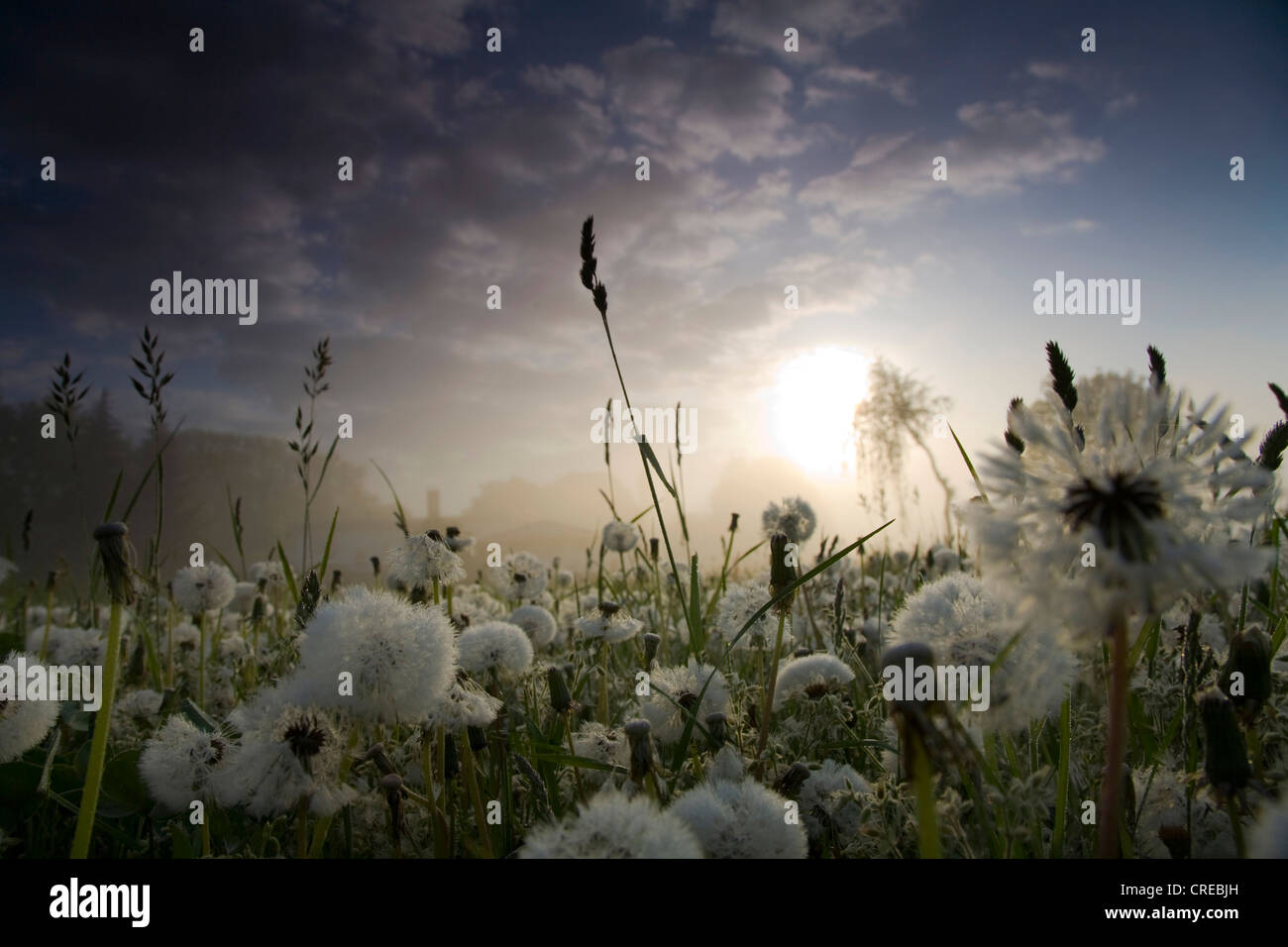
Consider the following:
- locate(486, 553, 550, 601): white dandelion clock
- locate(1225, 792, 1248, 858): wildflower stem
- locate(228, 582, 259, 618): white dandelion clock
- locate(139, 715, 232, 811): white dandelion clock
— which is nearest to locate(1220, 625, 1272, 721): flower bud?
locate(1225, 792, 1248, 858): wildflower stem

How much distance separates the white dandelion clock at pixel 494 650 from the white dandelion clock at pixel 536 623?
2.45 ft

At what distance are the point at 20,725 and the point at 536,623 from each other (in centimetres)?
200

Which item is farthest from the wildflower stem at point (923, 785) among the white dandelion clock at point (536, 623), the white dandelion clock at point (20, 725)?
the white dandelion clock at point (536, 623)

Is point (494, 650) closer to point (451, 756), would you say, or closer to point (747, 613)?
Answer: point (451, 756)

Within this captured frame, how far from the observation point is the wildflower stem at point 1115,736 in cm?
100

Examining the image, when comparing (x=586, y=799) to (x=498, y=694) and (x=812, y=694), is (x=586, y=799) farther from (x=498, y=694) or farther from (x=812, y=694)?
(x=812, y=694)

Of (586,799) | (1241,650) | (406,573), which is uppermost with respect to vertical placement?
(406,573)

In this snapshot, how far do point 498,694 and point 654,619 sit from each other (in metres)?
2.50

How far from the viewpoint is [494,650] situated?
2758 mm

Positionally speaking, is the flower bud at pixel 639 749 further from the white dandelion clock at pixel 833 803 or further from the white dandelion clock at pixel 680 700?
the white dandelion clock at pixel 680 700

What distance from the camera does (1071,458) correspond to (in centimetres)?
115

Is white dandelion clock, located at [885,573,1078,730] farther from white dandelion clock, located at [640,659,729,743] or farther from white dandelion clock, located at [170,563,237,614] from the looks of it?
white dandelion clock, located at [170,563,237,614]
